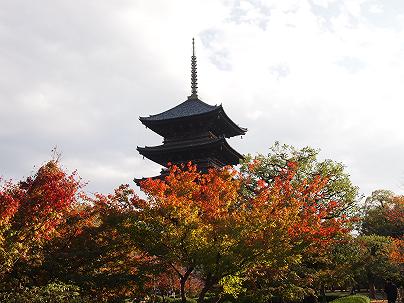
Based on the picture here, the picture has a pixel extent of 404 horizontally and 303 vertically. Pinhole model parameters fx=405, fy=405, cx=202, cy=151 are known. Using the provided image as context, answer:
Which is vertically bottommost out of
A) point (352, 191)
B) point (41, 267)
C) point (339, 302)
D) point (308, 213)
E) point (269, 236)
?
point (339, 302)

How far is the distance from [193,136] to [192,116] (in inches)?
79.6

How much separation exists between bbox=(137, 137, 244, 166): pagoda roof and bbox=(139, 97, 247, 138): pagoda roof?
214 centimetres

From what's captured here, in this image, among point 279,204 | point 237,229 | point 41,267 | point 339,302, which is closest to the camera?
point 237,229

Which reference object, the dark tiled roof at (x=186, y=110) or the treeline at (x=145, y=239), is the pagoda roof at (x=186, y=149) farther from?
the treeline at (x=145, y=239)

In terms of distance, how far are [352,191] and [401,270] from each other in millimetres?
6790

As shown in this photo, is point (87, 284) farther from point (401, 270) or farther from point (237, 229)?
point (401, 270)

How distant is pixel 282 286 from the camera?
17.7 m

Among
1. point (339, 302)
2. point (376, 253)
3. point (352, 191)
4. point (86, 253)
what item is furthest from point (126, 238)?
point (376, 253)

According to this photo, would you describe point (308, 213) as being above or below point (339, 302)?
above

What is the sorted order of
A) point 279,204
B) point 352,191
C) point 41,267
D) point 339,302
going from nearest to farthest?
point 41,267
point 279,204
point 339,302
point 352,191

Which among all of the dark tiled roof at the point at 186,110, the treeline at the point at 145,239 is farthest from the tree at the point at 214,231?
the dark tiled roof at the point at 186,110

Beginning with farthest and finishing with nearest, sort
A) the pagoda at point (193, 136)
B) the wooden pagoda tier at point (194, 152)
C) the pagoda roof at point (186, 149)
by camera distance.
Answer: the pagoda at point (193, 136) → the wooden pagoda tier at point (194, 152) → the pagoda roof at point (186, 149)

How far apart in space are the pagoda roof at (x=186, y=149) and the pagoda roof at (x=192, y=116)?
214 cm

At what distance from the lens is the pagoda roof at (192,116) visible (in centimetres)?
3591
